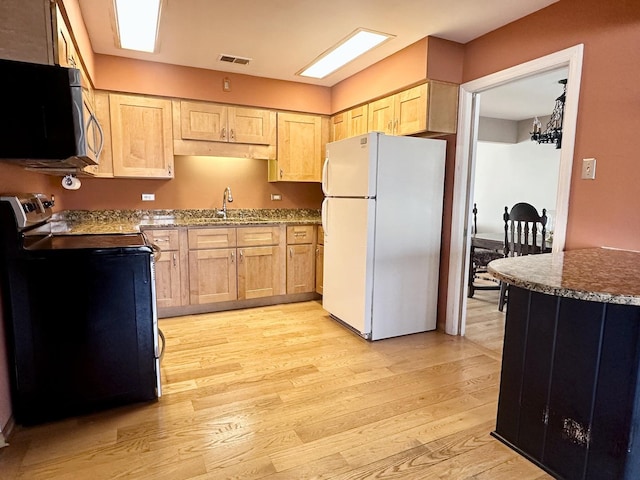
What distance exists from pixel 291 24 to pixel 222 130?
141 cm

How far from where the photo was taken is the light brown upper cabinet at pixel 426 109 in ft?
9.73

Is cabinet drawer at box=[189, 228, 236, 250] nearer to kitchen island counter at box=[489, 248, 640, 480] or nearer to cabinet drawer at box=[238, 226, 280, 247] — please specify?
cabinet drawer at box=[238, 226, 280, 247]

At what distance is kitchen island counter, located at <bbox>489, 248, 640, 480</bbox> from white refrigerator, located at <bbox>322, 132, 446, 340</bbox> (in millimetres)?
1310

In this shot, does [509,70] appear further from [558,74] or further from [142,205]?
[142,205]

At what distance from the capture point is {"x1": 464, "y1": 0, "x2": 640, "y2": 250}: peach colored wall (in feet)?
6.59

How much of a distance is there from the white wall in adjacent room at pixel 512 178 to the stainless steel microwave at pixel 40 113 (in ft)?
18.4

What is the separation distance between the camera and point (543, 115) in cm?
577

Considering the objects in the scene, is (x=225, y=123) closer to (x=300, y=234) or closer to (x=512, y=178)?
(x=300, y=234)

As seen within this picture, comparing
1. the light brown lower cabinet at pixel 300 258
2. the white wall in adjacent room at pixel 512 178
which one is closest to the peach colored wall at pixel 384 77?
the light brown lower cabinet at pixel 300 258

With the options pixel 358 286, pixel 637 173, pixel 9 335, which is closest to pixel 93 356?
pixel 9 335

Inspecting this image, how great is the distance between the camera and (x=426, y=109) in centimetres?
296

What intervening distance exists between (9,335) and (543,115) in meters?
6.70

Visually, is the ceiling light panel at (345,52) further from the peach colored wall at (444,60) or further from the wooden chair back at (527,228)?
the wooden chair back at (527,228)

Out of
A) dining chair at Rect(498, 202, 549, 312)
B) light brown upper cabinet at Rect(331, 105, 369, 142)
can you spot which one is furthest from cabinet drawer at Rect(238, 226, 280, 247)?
dining chair at Rect(498, 202, 549, 312)
